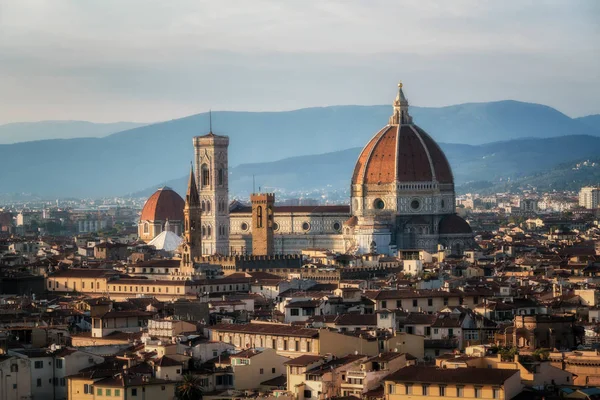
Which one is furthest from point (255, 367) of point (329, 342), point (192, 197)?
point (192, 197)

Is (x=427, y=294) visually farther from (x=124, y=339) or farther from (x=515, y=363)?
(x=515, y=363)

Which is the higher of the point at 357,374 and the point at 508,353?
the point at 508,353

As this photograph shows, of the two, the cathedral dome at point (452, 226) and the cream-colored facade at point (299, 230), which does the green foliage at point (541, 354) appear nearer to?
the cathedral dome at point (452, 226)

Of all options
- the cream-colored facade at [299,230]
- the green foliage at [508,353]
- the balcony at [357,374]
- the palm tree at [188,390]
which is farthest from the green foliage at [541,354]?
the cream-colored facade at [299,230]

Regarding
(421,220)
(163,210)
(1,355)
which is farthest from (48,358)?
(163,210)

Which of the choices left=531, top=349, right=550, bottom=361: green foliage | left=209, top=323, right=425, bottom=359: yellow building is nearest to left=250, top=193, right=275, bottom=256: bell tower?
left=209, top=323, right=425, bottom=359: yellow building

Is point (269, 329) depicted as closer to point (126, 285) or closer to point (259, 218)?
point (126, 285)
